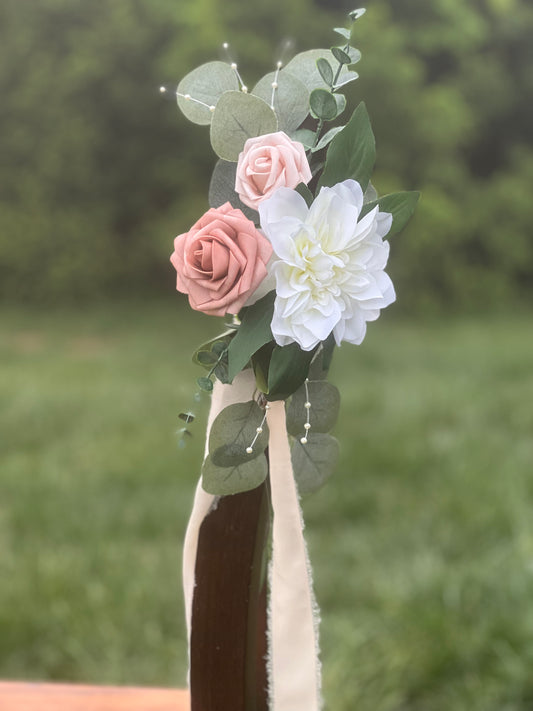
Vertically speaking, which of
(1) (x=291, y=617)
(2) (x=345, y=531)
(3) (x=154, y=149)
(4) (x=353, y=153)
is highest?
(3) (x=154, y=149)

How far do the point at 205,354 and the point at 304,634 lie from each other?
0.73 ft

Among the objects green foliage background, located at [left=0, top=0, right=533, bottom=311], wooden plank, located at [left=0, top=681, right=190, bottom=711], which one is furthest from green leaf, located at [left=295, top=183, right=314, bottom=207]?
green foliage background, located at [left=0, top=0, right=533, bottom=311]

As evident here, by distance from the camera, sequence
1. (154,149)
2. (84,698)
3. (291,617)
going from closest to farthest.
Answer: (291,617)
(84,698)
(154,149)

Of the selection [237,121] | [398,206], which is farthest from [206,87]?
[398,206]

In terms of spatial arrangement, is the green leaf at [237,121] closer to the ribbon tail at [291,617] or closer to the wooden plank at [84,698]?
the ribbon tail at [291,617]

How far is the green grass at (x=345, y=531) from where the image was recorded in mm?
1618

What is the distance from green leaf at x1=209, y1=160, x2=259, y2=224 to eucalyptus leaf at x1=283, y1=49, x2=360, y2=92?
0.08 meters

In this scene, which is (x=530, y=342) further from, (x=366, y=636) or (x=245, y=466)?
(x=245, y=466)

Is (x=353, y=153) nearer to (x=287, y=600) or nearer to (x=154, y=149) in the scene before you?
(x=287, y=600)

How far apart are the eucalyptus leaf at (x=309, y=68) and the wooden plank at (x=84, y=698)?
24.7 inches

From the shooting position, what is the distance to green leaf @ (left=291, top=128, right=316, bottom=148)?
0.57 meters

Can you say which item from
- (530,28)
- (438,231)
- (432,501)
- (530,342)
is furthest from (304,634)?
(530,28)

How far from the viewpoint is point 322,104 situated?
540mm

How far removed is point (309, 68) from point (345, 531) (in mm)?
1934
